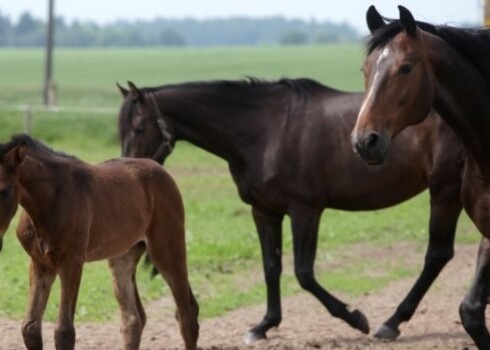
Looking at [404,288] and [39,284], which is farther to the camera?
[404,288]

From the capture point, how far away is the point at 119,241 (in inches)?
340

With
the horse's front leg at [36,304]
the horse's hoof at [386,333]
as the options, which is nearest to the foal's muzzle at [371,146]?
the horse's front leg at [36,304]

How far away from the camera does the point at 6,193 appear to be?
25.3ft

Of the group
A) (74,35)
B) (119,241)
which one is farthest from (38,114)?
(74,35)

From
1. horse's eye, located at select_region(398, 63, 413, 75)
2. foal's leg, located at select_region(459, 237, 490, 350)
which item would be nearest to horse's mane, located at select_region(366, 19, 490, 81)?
horse's eye, located at select_region(398, 63, 413, 75)

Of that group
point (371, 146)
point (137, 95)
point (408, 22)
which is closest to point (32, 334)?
point (371, 146)

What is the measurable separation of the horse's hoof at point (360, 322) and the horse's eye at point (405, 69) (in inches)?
136

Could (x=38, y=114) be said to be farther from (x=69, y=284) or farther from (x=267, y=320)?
(x=69, y=284)

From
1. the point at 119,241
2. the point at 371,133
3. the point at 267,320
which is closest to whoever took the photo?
the point at 371,133

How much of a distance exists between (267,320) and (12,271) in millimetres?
3629

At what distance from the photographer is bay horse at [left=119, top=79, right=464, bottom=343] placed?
10.9 m

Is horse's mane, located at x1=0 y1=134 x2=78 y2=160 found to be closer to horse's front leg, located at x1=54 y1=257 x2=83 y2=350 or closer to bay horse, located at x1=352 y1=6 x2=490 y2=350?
horse's front leg, located at x1=54 y1=257 x2=83 y2=350

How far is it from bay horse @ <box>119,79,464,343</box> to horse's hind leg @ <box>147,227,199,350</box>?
1814 mm

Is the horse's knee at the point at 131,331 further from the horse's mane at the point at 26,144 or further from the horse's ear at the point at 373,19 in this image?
the horse's ear at the point at 373,19
